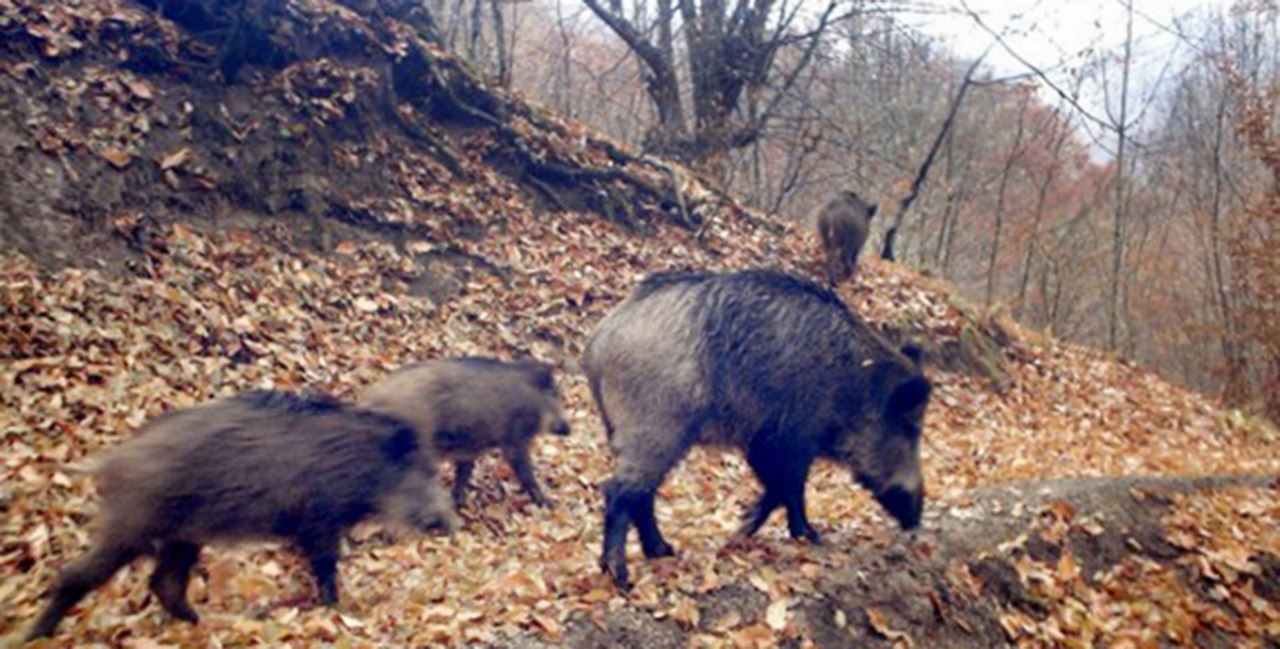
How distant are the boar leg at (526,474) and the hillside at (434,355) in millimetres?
134

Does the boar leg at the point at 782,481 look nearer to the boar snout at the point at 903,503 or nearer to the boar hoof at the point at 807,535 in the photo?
the boar hoof at the point at 807,535

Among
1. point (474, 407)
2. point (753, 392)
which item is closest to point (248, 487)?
point (474, 407)

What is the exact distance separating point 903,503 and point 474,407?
2.95 m

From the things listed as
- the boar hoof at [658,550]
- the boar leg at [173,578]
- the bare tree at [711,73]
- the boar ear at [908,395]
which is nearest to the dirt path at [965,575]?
the boar hoof at [658,550]

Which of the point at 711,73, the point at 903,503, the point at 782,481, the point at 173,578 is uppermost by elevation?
the point at 711,73

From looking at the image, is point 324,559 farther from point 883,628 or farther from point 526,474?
point 883,628

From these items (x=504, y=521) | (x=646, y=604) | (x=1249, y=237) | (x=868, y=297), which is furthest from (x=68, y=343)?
(x=1249, y=237)

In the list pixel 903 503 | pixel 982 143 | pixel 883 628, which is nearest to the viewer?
pixel 883 628

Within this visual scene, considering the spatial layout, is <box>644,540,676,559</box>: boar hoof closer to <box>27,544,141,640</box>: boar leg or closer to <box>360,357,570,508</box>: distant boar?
<box>360,357,570,508</box>: distant boar

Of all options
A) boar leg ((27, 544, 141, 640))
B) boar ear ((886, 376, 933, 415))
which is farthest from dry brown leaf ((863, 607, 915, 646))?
boar leg ((27, 544, 141, 640))

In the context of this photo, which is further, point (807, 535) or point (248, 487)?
point (807, 535)

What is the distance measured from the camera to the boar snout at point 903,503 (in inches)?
251

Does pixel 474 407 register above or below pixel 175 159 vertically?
below

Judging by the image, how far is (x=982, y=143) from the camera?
2748 cm
